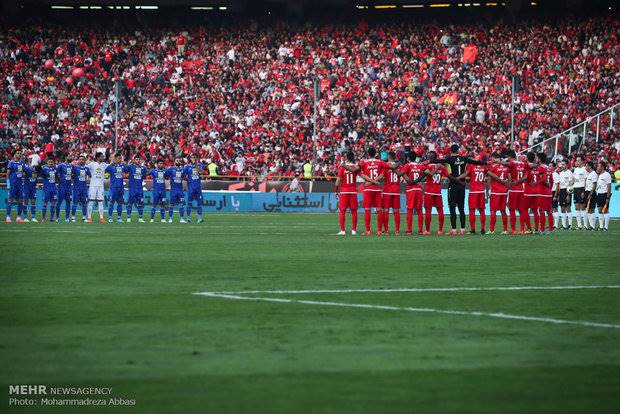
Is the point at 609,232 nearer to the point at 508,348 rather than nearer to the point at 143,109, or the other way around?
the point at 508,348

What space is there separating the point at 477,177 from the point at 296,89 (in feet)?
84.4

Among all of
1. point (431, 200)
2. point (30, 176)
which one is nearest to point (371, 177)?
point (431, 200)

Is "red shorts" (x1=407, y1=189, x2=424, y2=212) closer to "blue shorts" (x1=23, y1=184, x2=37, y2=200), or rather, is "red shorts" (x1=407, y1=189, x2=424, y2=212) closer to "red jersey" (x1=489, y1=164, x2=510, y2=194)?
"red jersey" (x1=489, y1=164, x2=510, y2=194)

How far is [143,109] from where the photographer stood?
178 ft

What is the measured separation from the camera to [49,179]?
120ft

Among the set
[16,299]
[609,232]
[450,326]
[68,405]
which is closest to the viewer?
[68,405]

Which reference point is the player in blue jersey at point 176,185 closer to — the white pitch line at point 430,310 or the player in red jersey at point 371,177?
the player in red jersey at point 371,177

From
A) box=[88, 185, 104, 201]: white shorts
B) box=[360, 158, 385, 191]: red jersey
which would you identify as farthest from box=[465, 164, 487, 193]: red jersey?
box=[88, 185, 104, 201]: white shorts

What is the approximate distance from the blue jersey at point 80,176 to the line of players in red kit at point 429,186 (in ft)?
35.1

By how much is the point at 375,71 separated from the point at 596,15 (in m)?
10.9

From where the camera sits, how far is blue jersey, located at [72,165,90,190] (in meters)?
36.5

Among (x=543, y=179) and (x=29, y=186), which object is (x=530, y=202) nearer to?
(x=543, y=179)

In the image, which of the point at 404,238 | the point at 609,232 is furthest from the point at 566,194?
the point at 404,238

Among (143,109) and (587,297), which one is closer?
(587,297)
